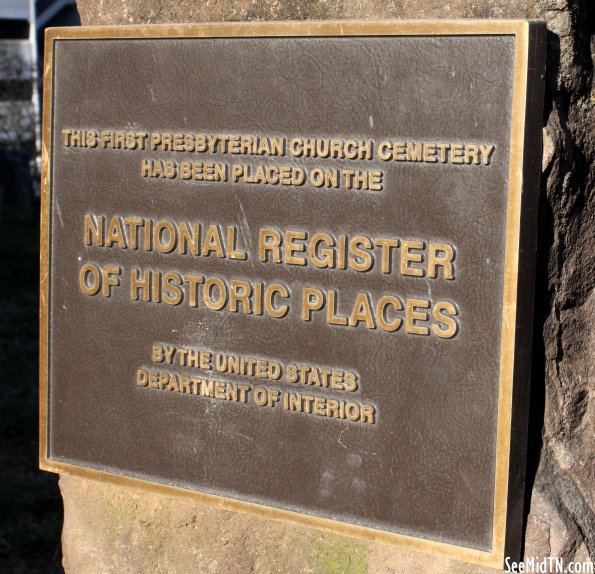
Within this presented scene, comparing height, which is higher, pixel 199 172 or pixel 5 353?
pixel 199 172

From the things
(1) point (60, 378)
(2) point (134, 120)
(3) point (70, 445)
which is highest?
(2) point (134, 120)

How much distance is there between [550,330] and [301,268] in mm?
619

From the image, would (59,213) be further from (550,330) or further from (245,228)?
(550,330)

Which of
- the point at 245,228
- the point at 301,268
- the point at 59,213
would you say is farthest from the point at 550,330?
the point at 59,213

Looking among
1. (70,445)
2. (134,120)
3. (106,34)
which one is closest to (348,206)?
(134,120)

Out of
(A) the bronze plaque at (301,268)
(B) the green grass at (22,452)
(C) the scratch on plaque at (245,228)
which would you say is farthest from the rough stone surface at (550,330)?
(B) the green grass at (22,452)

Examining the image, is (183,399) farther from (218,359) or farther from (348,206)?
(348,206)

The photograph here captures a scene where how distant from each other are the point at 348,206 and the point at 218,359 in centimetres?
54

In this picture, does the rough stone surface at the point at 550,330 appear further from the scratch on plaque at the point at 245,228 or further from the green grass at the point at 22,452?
the green grass at the point at 22,452

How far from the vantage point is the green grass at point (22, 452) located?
13.5ft

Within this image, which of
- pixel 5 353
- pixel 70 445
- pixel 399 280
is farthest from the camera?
pixel 5 353

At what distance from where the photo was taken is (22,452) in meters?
4.89

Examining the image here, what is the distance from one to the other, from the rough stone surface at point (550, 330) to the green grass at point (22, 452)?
1656mm

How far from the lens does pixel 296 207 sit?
2422mm
